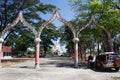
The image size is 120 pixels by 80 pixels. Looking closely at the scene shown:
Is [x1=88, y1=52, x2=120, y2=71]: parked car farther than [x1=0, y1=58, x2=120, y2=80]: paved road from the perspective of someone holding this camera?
Yes

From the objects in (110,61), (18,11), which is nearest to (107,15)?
(110,61)

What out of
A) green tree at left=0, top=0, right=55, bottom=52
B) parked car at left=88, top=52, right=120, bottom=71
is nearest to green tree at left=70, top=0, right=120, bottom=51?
parked car at left=88, top=52, right=120, bottom=71

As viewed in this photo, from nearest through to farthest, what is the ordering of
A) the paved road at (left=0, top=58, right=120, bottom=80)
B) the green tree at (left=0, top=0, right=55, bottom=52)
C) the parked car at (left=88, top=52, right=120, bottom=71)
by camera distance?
the paved road at (left=0, top=58, right=120, bottom=80)
the parked car at (left=88, top=52, right=120, bottom=71)
the green tree at (left=0, top=0, right=55, bottom=52)

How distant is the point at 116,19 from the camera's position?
31.4 metres

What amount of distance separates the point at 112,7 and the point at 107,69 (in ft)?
26.3

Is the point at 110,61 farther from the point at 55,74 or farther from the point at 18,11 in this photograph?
the point at 18,11

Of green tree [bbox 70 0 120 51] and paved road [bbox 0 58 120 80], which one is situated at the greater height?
green tree [bbox 70 0 120 51]

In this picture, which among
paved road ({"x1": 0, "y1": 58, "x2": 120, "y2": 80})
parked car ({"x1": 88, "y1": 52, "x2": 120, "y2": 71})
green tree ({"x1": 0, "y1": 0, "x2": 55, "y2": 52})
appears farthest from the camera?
green tree ({"x1": 0, "y1": 0, "x2": 55, "y2": 52})

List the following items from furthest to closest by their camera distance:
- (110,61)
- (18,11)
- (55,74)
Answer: (18,11) < (110,61) < (55,74)

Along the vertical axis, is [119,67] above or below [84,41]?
below

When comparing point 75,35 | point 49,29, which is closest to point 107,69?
point 75,35

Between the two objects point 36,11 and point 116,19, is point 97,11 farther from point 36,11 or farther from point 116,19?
point 36,11

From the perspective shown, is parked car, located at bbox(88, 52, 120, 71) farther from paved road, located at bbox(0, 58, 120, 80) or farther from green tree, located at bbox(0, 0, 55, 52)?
green tree, located at bbox(0, 0, 55, 52)

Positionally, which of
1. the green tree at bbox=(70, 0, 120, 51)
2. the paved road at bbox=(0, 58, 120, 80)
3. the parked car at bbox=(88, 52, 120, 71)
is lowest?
the paved road at bbox=(0, 58, 120, 80)
